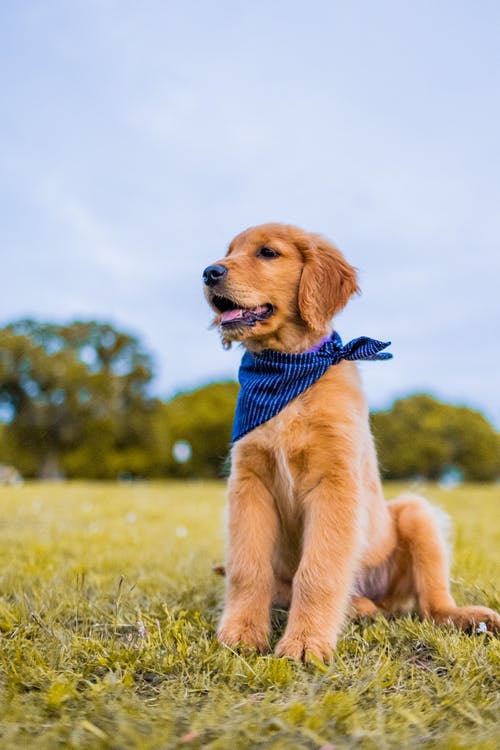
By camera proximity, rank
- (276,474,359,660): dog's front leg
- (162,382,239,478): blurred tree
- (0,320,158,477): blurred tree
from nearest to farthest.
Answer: (276,474,359,660): dog's front leg → (0,320,158,477): blurred tree → (162,382,239,478): blurred tree

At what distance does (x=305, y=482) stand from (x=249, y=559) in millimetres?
471

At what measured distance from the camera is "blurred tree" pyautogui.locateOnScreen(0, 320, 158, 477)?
36.3 m

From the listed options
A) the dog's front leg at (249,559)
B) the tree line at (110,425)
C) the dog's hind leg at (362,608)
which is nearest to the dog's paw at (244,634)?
the dog's front leg at (249,559)

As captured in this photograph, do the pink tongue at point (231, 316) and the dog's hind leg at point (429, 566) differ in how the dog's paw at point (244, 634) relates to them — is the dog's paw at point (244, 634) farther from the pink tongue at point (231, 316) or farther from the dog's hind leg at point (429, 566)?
the pink tongue at point (231, 316)

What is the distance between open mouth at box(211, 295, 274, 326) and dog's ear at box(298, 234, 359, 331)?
20 cm

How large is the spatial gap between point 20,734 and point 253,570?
1.40 m

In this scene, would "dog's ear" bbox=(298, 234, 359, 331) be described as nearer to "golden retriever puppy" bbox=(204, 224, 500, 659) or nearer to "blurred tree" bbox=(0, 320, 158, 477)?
"golden retriever puppy" bbox=(204, 224, 500, 659)

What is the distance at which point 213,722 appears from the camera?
2.20m

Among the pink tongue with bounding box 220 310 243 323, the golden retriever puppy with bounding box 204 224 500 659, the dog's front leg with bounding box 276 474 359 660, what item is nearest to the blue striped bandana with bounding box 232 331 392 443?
the golden retriever puppy with bounding box 204 224 500 659

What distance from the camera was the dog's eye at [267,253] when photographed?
12.4ft

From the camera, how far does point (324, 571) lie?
10.3 feet

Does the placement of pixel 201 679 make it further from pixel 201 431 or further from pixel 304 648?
pixel 201 431

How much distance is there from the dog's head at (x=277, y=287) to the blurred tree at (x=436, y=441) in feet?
135

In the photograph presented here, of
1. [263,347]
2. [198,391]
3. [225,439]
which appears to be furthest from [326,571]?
[198,391]
